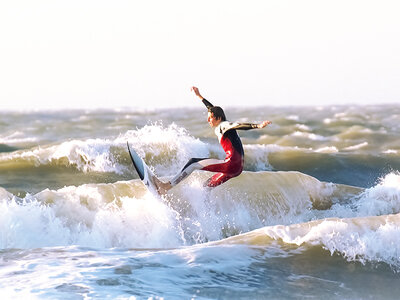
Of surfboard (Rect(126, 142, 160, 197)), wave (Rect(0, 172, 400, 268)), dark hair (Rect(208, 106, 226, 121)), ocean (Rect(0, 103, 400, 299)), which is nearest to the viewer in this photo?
ocean (Rect(0, 103, 400, 299))

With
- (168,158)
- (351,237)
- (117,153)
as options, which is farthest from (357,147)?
(351,237)

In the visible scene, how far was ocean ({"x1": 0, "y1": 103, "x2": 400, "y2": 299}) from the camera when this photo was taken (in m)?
8.46

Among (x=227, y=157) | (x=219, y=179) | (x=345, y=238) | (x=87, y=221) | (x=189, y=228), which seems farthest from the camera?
(x=189, y=228)

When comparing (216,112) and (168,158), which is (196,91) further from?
(168,158)

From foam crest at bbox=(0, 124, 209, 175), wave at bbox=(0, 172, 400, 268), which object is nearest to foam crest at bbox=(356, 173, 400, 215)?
wave at bbox=(0, 172, 400, 268)

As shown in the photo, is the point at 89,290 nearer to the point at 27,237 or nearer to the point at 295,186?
the point at 27,237

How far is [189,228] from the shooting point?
41.8ft

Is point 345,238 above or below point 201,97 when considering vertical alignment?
below

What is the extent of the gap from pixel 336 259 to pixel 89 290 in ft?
11.7

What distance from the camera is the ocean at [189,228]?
8.46 metres

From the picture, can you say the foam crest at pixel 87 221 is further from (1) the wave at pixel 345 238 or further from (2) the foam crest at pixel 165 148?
(2) the foam crest at pixel 165 148

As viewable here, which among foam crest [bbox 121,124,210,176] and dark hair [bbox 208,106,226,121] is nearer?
dark hair [bbox 208,106,226,121]

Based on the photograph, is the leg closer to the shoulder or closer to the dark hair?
the shoulder

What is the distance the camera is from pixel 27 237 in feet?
37.7
